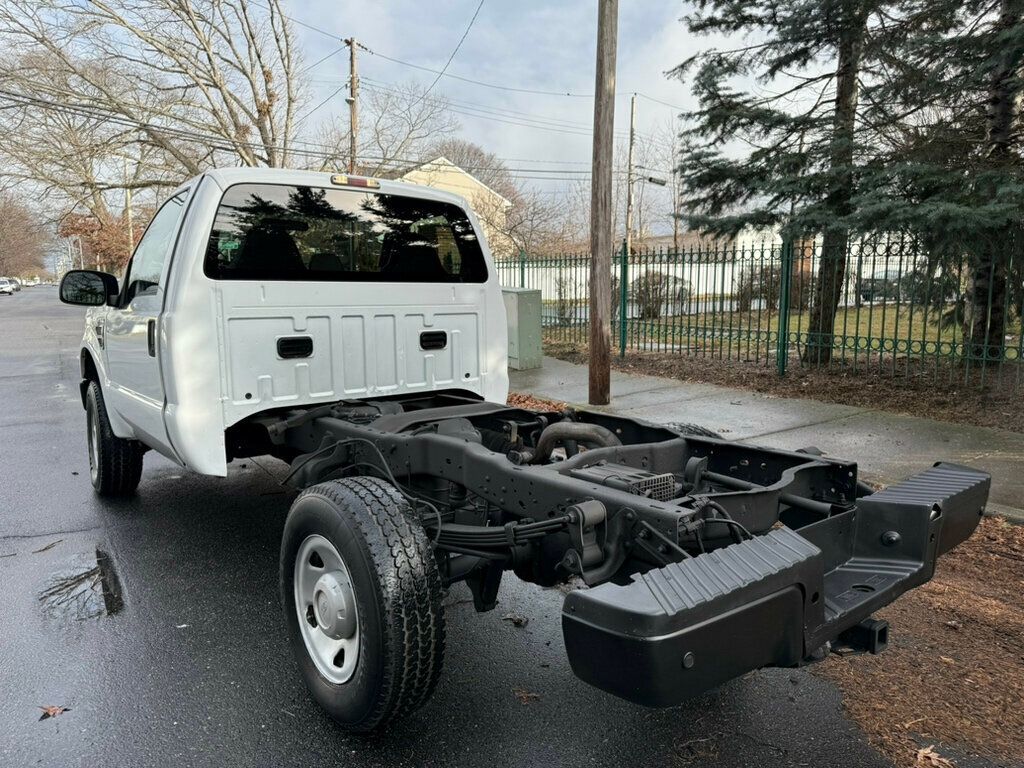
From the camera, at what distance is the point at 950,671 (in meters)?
3.15

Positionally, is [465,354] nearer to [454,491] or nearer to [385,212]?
[385,212]

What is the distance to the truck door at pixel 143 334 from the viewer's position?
13.5ft

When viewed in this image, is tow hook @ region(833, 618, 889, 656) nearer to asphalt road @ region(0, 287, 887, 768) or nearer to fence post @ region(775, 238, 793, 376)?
asphalt road @ region(0, 287, 887, 768)

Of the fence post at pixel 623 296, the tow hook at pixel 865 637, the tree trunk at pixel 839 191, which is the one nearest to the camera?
the tow hook at pixel 865 637

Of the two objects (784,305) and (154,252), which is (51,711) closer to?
(154,252)

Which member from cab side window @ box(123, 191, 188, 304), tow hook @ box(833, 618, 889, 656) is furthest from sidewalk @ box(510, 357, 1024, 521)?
cab side window @ box(123, 191, 188, 304)

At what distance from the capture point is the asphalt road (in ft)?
8.79

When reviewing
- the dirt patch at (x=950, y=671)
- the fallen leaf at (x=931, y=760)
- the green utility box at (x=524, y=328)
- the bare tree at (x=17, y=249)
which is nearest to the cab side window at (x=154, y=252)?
the dirt patch at (x=950, y=671)

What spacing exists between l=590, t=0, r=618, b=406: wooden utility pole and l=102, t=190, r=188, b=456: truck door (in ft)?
15.7

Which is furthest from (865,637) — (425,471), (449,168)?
(449,168)

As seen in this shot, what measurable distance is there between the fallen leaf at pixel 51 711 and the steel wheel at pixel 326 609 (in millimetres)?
969

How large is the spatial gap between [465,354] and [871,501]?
2.76 meters

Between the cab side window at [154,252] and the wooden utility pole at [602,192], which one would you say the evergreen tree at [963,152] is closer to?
the wooden utility pole at [602,192]

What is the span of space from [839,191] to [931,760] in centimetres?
795
